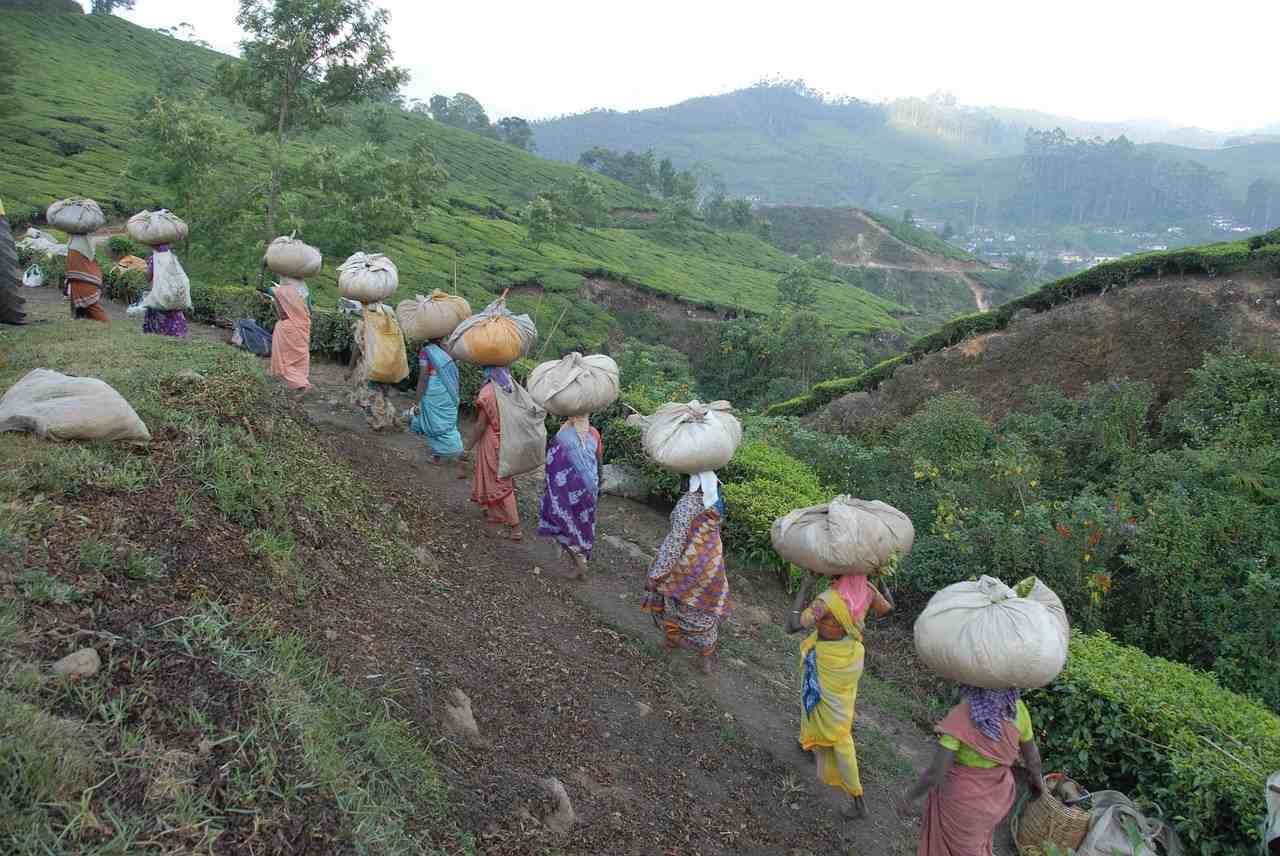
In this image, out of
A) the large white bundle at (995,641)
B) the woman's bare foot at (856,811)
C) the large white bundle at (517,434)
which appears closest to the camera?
the large white bundle at (995,641)

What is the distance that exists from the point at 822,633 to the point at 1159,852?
5.89 feet

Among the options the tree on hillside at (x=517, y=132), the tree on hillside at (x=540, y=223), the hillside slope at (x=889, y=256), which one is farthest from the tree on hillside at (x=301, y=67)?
the tree on hillside at (x=517, y=132)

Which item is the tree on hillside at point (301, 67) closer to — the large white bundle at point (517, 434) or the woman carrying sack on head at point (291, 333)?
the woman carrying sack on head at point (291, 333)

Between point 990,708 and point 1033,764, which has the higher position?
point 990,708

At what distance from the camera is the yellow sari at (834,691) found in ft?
12.6

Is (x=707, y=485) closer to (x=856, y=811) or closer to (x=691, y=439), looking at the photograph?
(x=691, y=439)

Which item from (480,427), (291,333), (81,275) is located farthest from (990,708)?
(81,275)

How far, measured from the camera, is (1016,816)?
13.3ft

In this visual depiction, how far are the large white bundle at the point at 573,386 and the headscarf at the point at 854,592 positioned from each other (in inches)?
79.2

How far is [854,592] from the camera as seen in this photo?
3.87 m

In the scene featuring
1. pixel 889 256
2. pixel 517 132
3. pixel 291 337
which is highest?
pixel 517 132

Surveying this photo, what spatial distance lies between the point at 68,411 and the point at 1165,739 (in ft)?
17.9

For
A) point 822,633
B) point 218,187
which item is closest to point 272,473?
point 822,633

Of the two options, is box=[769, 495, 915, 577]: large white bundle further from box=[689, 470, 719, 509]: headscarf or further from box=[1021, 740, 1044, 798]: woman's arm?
box=[1021, 740, 1044, 798]: woman's arm
